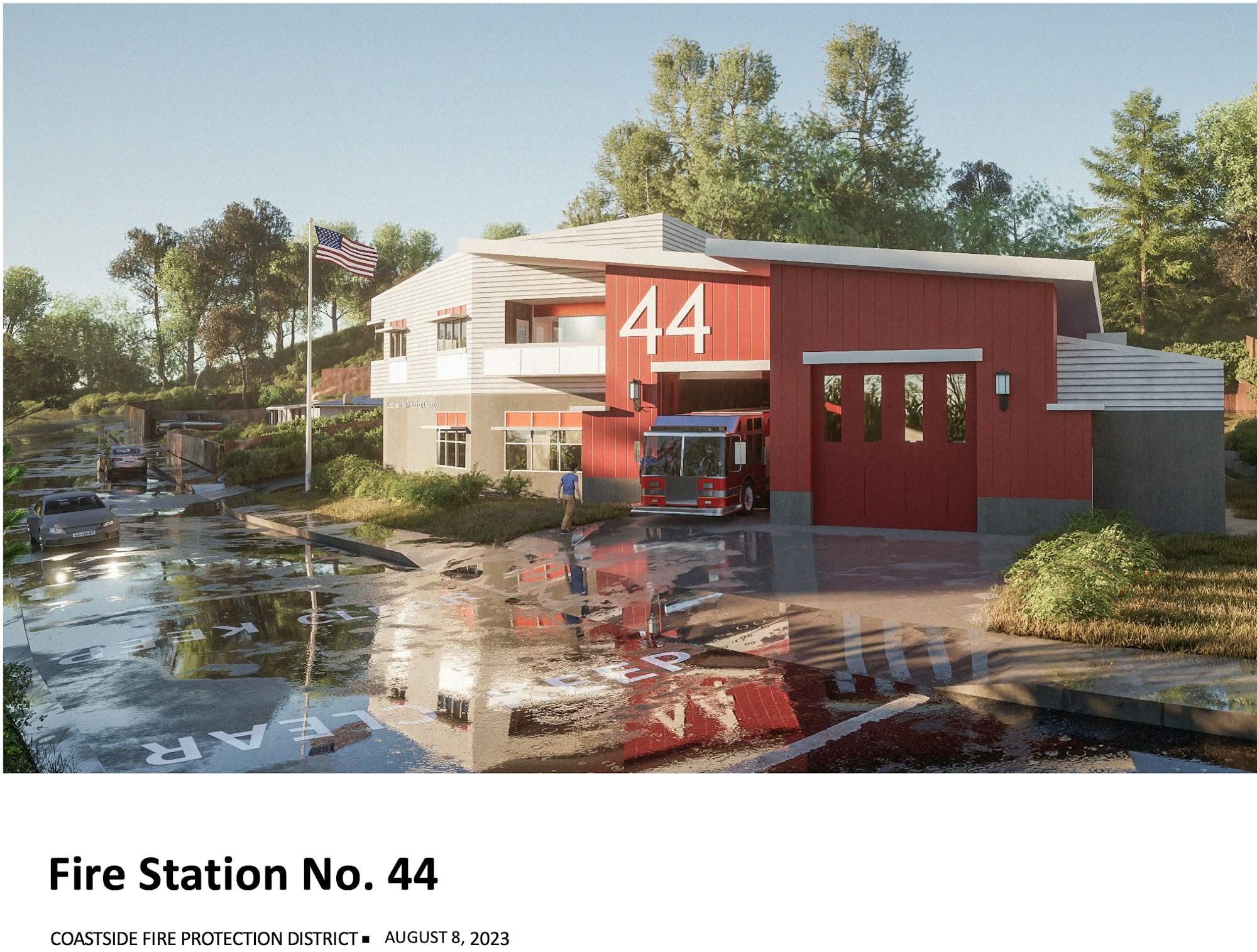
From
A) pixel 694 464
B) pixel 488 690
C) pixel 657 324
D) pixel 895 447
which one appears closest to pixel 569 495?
pixel 694 464

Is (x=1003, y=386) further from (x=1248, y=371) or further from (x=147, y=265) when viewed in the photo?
(x=147, y=265)

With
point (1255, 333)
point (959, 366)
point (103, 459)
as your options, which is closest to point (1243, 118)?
point (1255, 333)

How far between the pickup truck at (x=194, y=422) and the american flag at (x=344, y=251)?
4476cm

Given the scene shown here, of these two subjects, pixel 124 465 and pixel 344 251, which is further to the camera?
pixel 124 465

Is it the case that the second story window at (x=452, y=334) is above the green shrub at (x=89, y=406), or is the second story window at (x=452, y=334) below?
below

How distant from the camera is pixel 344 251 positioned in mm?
33094

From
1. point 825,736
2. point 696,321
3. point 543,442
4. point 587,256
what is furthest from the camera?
point 543,442

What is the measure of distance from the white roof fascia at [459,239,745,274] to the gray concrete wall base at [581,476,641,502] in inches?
221

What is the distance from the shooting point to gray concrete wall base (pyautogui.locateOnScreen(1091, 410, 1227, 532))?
20078mm

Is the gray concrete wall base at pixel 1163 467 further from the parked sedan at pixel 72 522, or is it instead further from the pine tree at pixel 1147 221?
the pine tree at pixel 1147 221

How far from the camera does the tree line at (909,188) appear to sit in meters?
57.5

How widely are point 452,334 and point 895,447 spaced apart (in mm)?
17948

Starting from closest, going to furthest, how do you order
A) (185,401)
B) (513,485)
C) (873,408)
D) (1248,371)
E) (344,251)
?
(873,408) < (513,485) < (344,251) < (1248,371) < (185,401)

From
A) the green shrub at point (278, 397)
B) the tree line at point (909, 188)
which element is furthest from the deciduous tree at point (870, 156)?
the green shrub at point (278, 397)
